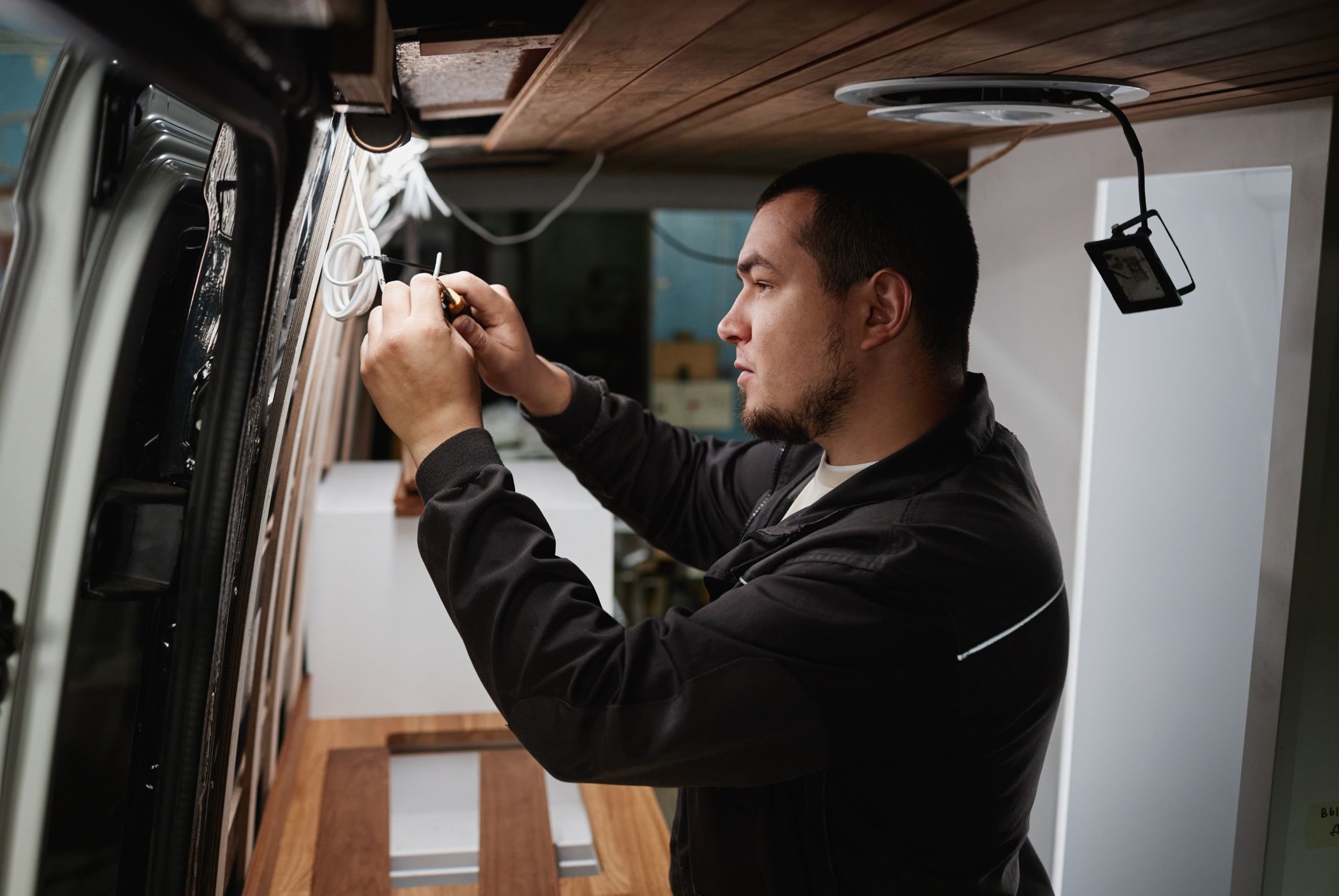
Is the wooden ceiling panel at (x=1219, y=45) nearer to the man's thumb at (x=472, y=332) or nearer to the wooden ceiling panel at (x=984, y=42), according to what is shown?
the wooden ceiling panel at (x=984, y=42)

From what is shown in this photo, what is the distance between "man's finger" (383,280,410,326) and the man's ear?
1.68ft

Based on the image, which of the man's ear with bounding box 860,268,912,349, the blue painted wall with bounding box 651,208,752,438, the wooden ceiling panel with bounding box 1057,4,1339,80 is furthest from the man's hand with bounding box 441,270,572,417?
the blue painted wall with bounding box 651,208,752,438

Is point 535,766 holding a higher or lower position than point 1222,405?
lower

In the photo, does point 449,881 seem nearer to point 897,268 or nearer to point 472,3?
point 897,268

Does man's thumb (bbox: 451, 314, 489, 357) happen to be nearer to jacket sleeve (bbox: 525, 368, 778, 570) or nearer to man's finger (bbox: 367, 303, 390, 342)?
man's finger (bbox: 367, 303, 390, 342)

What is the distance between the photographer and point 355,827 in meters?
1.83

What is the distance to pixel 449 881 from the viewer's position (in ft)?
5.79

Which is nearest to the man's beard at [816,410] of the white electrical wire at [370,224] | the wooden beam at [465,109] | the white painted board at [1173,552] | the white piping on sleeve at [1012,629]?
the white piping on sleeve at [1012,629]

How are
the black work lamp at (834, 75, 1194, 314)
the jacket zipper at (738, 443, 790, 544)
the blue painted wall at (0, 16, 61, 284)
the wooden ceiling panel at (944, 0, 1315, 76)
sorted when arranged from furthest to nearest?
the jacket zipper at (738, 443, 790, 544), the black work lamp at (834, 75, 1194, 314), the wooden ceiling panel at (944, 0, 1315, 76), the blue painted wall at (0, 16, 61, 284)

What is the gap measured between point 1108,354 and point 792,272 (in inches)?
33.1

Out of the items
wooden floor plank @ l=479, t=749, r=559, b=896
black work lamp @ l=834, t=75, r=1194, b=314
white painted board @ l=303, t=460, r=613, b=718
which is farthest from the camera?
white painted board @ l=303, t=460, r=613, b=718

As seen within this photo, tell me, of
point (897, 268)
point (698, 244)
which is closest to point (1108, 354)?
point (897, 268)

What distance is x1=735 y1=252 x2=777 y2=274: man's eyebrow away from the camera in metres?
1.33

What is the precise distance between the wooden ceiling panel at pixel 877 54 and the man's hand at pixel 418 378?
0.30 meters
